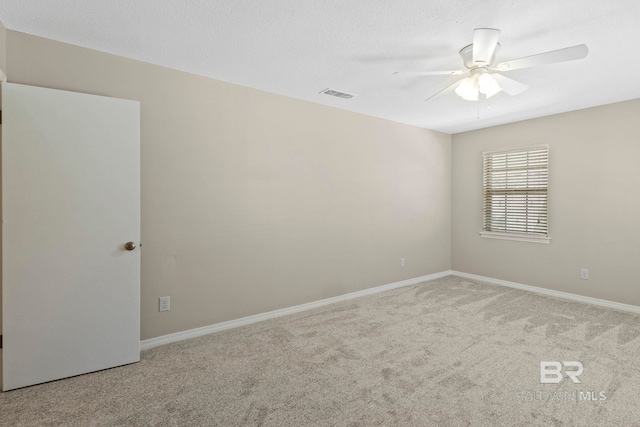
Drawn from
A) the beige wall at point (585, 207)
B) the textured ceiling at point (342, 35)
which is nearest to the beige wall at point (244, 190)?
the textured ceiling at point (342, 35)

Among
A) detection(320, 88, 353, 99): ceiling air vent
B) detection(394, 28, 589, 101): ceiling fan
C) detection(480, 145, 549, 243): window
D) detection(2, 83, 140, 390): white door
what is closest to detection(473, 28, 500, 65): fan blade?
detection(394, 28, 589, 101): ceiling fan

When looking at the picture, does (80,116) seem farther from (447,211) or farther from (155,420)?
(447,211)

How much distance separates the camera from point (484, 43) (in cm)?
217

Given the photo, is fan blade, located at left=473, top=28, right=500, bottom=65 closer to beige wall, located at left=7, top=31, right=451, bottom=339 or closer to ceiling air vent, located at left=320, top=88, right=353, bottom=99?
ceiling air vent, located at left=320, top=88, right=353, bottom=99

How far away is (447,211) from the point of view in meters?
5.50

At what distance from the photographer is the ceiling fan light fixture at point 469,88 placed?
2502mm

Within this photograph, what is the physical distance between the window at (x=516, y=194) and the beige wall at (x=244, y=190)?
4.10 feet

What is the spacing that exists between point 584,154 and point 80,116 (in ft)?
17.1

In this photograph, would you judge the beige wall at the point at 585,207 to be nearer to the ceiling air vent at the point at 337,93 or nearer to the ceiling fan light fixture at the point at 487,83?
the ceiling fan light fixture at the point at 487,83

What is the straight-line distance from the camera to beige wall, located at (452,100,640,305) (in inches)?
147

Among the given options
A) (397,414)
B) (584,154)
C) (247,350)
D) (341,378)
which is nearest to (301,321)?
(247,350)

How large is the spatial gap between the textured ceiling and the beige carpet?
93.1 inches

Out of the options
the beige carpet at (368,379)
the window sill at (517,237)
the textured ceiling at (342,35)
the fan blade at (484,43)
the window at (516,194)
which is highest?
the textured ceiling at (342,35)

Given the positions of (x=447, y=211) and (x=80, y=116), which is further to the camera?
(x=447, y=211)
